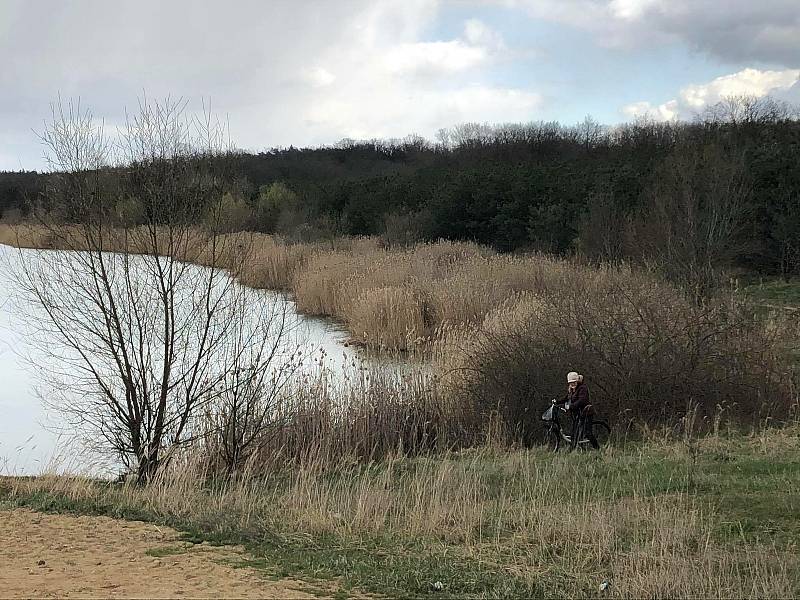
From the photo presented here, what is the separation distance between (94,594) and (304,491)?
3347 mm

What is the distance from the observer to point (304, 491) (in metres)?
7.68

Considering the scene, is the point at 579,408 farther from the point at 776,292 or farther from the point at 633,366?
the point at 776,292

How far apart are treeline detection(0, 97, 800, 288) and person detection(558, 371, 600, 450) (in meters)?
5.38

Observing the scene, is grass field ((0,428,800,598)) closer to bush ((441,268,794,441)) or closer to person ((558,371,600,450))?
person ((558,371,600,450))

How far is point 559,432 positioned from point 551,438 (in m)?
1.00

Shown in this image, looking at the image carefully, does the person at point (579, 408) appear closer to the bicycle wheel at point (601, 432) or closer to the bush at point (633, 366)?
the bicycle wheel at point (601, 432)

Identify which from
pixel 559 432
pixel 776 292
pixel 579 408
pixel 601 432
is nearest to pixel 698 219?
pixel 776 292

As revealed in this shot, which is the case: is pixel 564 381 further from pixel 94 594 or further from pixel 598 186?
pixel 598 186

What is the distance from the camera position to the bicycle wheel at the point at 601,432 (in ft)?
33.4

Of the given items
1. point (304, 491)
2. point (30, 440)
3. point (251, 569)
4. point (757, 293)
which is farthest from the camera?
point (757, 293)

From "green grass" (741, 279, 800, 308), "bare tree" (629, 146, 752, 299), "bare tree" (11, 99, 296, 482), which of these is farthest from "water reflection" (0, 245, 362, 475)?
"green grass" (741, 279, 800, 308)

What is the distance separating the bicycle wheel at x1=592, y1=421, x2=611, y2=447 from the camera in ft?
33.4

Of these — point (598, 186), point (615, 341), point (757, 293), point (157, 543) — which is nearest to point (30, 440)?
point (157, 543)

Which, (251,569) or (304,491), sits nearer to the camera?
(251,569)
